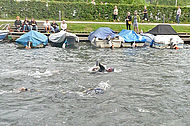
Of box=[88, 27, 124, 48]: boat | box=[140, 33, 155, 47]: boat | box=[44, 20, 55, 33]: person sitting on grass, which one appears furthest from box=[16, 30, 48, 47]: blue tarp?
box=[140, 33, 155, 47]: boat

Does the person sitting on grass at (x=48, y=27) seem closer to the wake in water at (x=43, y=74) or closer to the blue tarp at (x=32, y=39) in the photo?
the blue tarp at (x=32, y=39)

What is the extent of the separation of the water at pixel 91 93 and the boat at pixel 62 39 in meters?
6.21

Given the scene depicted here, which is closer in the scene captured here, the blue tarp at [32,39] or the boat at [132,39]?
the blue tarp at [32,39]

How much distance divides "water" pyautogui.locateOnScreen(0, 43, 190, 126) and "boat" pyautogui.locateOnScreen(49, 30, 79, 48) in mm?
6210

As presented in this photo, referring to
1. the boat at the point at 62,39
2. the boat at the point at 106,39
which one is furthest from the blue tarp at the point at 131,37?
the boat at the point at 62,39

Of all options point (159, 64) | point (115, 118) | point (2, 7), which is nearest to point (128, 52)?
point (159, 64)

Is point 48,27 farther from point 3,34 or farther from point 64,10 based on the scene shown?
point 64,10

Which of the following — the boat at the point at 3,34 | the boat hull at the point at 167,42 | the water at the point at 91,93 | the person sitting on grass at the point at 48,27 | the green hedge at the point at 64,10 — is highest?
the green hedge at the point at 64,10

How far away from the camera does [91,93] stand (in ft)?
41.3

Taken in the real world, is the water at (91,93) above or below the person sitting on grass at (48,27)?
below

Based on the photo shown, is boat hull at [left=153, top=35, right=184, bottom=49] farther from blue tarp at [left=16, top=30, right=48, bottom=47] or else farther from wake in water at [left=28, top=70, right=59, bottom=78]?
wake in water at [left=28, top=70, right=59, bottom=78]

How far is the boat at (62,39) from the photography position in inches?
1074

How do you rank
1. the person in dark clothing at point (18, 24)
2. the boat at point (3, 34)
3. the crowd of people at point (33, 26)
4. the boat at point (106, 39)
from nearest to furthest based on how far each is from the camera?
1. the boat at point (106, 39)
2. the boat at point (3, 34)
3. the crowd of people at point (33, 26)
4. the person in dark clothing at point (18, 24)

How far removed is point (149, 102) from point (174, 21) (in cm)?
3050
